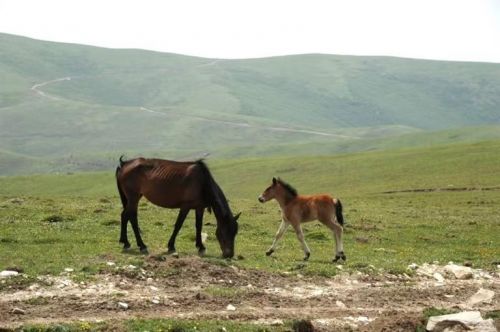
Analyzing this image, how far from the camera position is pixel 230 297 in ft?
49.9

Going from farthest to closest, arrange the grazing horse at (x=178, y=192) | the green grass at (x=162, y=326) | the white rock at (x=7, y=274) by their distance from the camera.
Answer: the grazing horse at (x=178, y=192)
the white rock at (x=7, y=274)
the green grass at (x=162, y=326)

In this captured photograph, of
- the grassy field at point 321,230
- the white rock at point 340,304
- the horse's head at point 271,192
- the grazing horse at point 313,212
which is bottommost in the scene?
the grassy field at point 321,230

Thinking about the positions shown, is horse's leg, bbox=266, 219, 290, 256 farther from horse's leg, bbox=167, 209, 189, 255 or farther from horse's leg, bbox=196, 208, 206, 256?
horse's leg, bbox=167, 209, 189, 255

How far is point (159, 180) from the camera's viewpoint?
65.5ft

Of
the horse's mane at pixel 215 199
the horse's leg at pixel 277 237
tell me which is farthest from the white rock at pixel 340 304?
the horse's leg at pixel 277 237

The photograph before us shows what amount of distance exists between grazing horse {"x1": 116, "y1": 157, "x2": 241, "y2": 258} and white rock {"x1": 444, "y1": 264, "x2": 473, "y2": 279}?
20.8ft

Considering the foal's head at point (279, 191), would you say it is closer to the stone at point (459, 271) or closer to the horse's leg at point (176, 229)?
the horse's leg at point (176, 229)

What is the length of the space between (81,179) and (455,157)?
46.7 m

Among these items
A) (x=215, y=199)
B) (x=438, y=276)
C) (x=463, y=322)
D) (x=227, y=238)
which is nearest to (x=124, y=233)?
(x=215, y=199)

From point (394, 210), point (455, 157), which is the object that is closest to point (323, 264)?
point (394, 210)

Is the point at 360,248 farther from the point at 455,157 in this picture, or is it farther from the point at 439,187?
the point at 455,157

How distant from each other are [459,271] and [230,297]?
308 inches

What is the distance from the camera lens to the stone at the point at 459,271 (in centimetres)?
1938

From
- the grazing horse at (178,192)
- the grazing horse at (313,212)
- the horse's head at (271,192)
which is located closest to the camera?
the grazing horse at (178,192)
